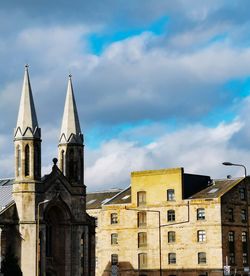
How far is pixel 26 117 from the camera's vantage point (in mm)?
94312

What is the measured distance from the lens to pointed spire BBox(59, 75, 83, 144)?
101 metres

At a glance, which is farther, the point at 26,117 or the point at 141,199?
the point at 141,199

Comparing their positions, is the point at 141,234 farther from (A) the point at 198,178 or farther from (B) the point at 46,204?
(B) the point at 46,204

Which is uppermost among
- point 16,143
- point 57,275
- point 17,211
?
point 16,143

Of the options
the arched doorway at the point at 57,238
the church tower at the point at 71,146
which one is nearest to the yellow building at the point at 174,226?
the arched doorway at the point at 57,238

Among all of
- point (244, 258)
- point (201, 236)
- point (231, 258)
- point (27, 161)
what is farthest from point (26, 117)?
point (244, 258)

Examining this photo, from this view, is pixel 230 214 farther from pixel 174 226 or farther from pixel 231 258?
pixel 174 226

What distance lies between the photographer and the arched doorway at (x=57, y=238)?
9700cm

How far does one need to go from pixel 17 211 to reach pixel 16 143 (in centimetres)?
803

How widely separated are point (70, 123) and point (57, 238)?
14.6 metres

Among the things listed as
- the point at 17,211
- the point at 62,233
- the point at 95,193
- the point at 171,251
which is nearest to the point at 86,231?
the point at 62,233

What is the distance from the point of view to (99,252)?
12631 centimetres

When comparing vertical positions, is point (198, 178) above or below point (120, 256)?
above

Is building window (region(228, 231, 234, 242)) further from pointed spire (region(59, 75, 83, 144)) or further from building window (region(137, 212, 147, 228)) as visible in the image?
pointed spire (region(59, 75, 83, 144))
